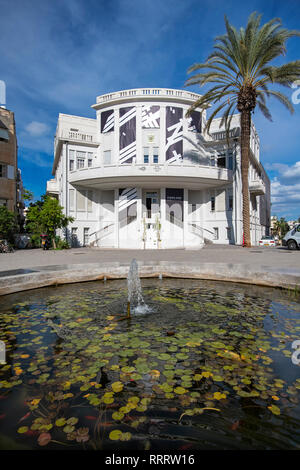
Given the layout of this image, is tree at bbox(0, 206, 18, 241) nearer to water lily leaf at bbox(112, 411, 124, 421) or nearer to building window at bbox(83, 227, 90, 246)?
building window at bbox(83, 227, 90, 246)

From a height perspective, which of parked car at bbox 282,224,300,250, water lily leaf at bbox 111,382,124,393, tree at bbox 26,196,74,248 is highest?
tree at bbox 26,196,74,248

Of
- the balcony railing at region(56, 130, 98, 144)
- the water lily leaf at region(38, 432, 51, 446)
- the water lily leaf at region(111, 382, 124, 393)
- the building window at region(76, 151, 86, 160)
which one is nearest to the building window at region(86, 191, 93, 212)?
the building window at region(76, 151, 86, 160)

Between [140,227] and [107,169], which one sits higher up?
[107,169]

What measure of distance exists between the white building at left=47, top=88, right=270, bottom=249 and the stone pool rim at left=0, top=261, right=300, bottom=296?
14517mm

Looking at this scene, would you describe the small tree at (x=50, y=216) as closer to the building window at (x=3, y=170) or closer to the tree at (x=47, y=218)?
the tree at (x=47, y=218)

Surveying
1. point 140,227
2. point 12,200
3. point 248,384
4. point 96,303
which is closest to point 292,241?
point 140,227

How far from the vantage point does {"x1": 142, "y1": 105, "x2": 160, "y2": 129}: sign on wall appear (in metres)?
24.6

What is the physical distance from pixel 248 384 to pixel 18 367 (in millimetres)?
2395

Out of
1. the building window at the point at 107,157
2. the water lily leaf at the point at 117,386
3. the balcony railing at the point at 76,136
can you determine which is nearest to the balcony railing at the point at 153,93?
the balcony railing at the point at 76,136

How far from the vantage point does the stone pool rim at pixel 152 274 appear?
6514mm

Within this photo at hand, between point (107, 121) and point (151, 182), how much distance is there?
27.5 ft

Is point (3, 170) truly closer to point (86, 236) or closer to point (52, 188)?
point (52, 188)

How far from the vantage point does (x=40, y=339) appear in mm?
3574

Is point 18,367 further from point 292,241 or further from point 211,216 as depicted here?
point 211,216
